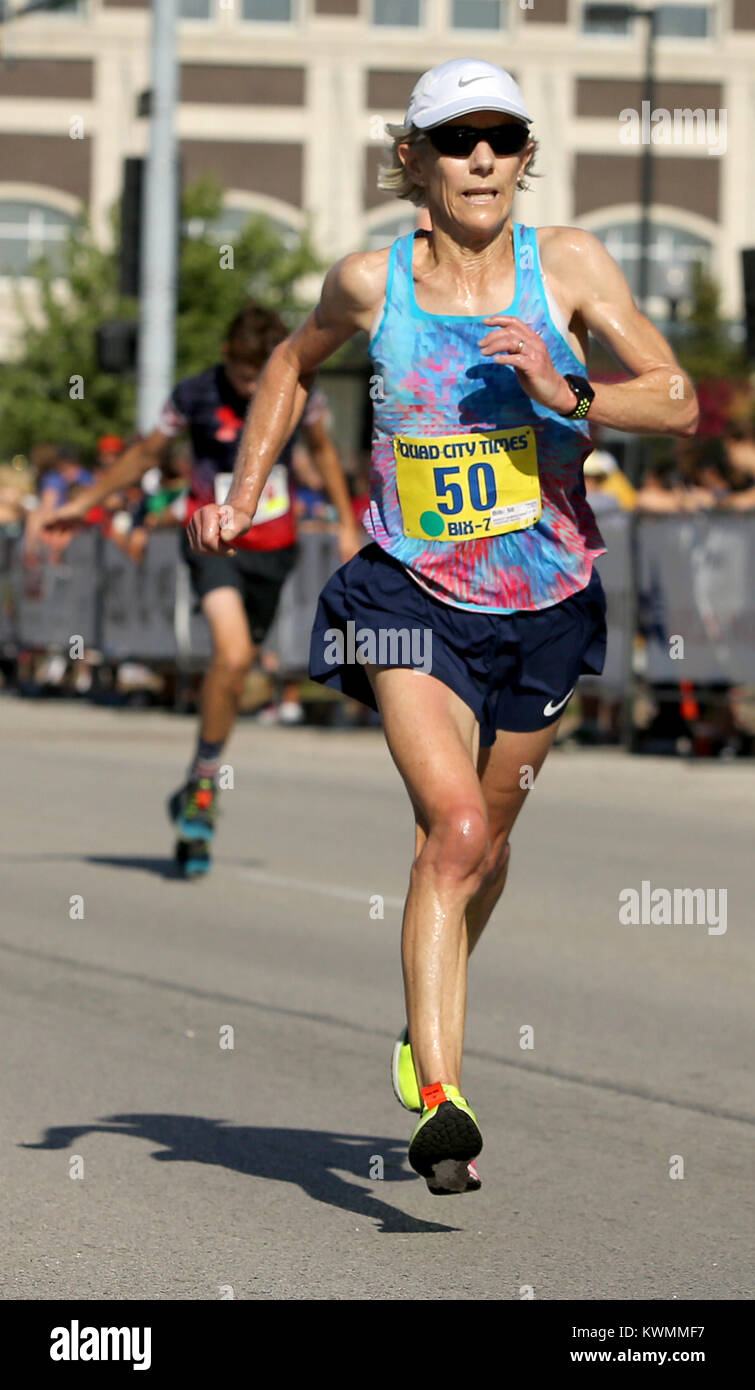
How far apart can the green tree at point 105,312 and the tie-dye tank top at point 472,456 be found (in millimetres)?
35269

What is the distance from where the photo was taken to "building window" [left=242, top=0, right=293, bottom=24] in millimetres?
53938

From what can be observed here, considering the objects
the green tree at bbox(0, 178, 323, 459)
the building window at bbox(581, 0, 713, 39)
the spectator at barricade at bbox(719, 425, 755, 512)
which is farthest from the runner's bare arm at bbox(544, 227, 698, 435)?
the building window at bbox(581, 0, 713, 39)

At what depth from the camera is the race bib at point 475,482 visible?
Result: 4.90 metres

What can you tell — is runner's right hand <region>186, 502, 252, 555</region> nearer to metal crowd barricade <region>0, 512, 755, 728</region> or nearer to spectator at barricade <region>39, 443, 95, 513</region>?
metal crowd barricade <region>0, 512, 755, 728</region>

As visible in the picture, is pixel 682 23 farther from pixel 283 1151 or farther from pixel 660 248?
pixel 283 1151

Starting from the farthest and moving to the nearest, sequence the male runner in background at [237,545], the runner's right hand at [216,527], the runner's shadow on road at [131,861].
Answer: the runner's shadow on road at [131,861] → the male runner in background at [237,545] → the runner's right hand at [216,527]

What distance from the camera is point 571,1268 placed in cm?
450

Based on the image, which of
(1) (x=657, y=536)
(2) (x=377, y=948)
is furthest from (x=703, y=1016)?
(1) (x=657, y=536)

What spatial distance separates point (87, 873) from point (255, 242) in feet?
111

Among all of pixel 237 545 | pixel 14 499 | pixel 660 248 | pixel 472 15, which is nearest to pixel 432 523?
pixel 237 545

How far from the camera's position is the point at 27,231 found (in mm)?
53844

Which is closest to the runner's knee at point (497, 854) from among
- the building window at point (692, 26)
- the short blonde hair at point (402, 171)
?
the short blonde hair at point (402, 171)

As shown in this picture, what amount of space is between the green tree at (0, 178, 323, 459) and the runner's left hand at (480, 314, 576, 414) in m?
35.6

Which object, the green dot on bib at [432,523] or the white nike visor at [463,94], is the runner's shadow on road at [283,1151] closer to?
the green dot on bib at [432,523]
